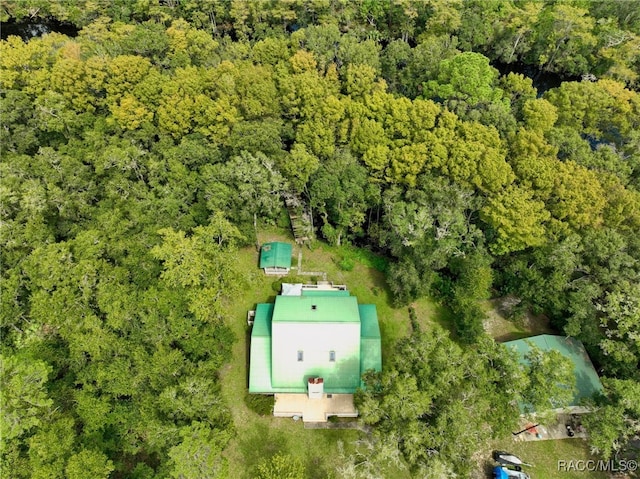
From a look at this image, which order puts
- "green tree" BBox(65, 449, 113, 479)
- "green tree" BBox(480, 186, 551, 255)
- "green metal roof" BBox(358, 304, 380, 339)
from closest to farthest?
"green tree" BBox(65, 449, 113, 479) → "green metal roof" BBox(358, 304, 380, 339) → "green tree" BBox(480, 186, 551, 255)

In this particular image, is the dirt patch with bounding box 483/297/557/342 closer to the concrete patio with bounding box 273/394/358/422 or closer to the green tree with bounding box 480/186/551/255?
the green tree with bounding box 480/186/551/255

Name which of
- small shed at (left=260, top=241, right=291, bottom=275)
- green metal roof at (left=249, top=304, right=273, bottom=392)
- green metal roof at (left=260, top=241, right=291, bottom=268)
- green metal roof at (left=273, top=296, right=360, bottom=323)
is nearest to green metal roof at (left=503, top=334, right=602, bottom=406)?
green metal roof at (left=273, top=296, right=360, bottom=323)

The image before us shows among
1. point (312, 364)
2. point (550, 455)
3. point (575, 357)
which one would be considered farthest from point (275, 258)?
point (550, 455)

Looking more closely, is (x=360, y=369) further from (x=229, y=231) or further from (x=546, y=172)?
(x=546, y=172)

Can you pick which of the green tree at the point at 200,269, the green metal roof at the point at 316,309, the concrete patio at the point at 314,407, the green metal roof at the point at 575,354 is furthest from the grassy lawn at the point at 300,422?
the green metal roof at the point at 316,309

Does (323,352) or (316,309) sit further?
(316,309)

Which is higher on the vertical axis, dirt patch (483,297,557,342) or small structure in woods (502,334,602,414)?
small structure in woods (502,334,602,414)

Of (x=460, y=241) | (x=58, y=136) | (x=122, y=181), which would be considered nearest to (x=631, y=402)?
(x=460, y=241)

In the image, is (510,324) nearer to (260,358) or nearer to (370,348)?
(370,348)
